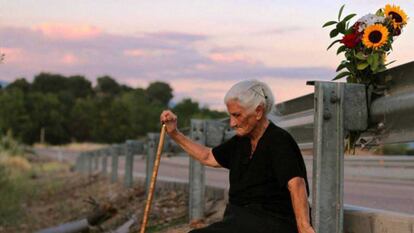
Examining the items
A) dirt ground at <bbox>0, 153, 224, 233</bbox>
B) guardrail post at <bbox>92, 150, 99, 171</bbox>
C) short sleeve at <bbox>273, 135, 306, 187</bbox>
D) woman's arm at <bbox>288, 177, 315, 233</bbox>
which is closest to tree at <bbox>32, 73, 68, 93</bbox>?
guardrail post at <bbox>92, 150, 99, 171</bbox>

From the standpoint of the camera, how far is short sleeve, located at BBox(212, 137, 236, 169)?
514cm

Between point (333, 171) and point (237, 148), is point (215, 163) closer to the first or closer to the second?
point (237, 148)

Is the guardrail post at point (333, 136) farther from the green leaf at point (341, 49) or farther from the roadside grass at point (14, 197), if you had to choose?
the roadside grass at point (14, 197)

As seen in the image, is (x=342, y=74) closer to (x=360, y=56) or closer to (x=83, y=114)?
(x=360, y=56)

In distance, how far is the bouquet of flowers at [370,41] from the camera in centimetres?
469

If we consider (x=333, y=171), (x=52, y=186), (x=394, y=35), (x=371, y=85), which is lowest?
(x=52, y=186)

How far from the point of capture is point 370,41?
15.5 ft

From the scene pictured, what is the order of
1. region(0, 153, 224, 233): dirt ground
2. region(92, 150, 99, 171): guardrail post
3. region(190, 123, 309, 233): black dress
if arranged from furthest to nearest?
region(92, 150, 99, 171): guardrail post → region(0, 153, 224, 233): dirt ground → region(190, 123, 309, 233): black dress

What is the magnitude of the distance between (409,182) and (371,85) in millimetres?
9864

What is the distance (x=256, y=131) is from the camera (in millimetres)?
4750

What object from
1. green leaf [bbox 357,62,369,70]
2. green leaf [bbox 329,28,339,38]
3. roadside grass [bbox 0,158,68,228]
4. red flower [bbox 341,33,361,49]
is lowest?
roadside grass [bbox 0,158,68,228]

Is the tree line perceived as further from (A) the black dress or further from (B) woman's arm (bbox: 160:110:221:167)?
(A) the black dress

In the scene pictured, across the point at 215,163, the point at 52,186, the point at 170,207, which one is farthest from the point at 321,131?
the point at 52,186

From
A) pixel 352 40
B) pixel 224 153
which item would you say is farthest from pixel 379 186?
pixel 352 40
